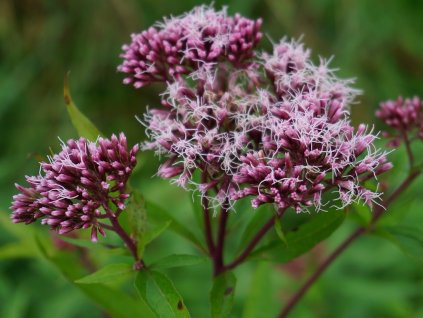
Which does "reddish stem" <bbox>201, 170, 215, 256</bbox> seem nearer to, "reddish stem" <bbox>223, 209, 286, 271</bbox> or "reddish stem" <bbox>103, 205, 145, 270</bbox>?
"reddish stem" <bbox>223, 209, 286, 271</bbox>

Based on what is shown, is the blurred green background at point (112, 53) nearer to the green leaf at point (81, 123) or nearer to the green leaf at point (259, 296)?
the green leaf at point (259, 296)

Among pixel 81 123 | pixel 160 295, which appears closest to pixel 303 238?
pixel 160 295

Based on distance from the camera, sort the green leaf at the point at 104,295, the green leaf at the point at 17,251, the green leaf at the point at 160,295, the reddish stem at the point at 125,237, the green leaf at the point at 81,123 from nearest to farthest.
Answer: the green leaf at the point at 160,295 → the reddish stem at the point at 125,237 → the green leaf at the point at 81,123 → the green leaf at the point at 104,295 → the green leaf at the point at 17,251

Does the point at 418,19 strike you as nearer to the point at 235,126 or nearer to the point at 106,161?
the point at 235,126

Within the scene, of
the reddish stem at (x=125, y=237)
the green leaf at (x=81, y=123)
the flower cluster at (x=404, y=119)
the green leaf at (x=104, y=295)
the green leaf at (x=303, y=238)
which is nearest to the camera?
the reddish stem at (x=125, y=237)

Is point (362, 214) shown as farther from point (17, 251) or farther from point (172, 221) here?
point (17, 251)

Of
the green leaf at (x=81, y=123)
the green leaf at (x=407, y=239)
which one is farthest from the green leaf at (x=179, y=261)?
the green leaf at (x=407, y=239)

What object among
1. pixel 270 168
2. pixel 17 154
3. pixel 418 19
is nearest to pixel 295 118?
pixel 270 168
